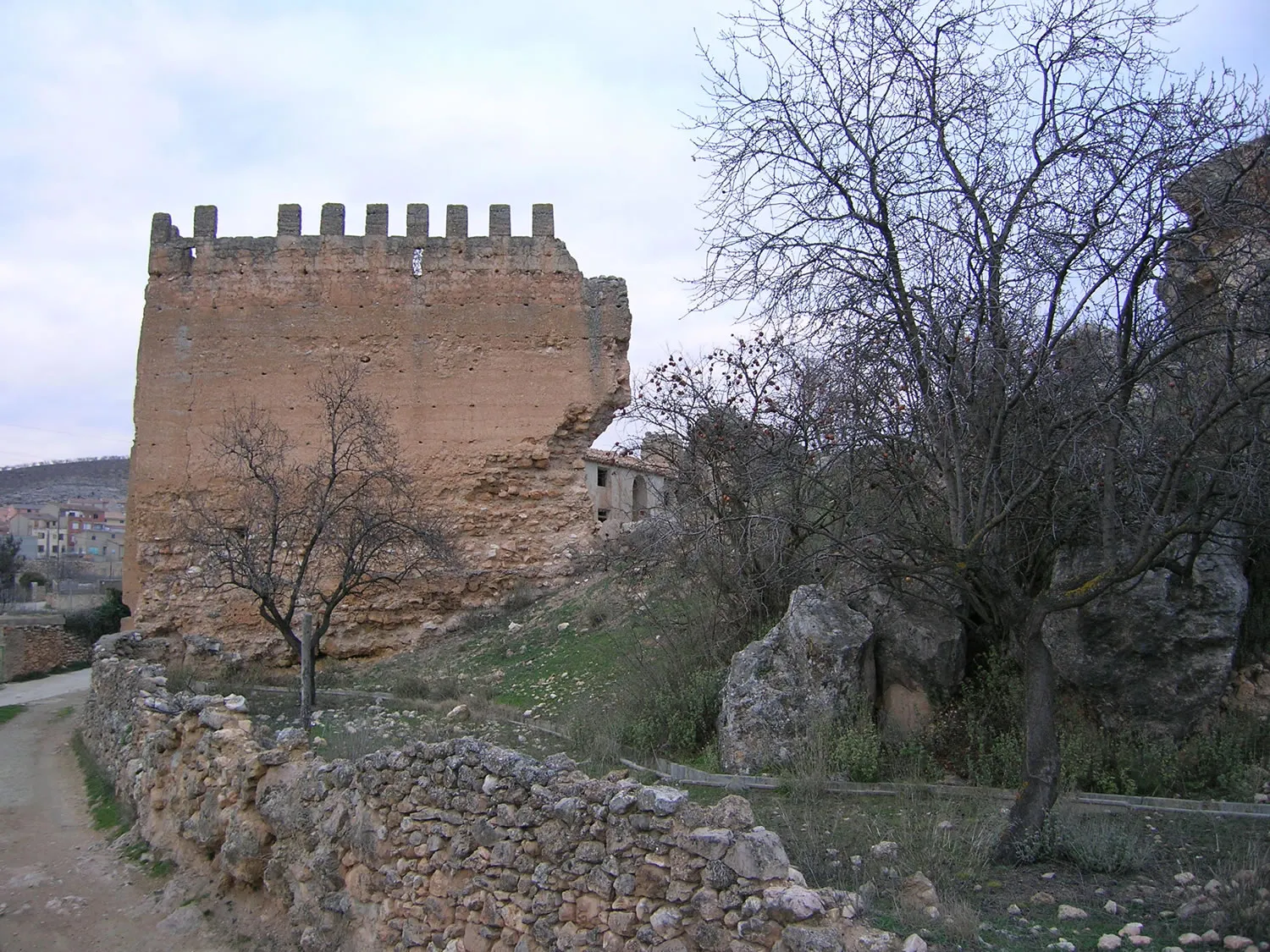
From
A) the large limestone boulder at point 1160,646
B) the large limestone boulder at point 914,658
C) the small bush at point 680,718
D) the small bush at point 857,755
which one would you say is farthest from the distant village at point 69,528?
the large limestone boulder at point 1160,646

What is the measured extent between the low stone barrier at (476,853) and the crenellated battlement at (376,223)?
11081mm

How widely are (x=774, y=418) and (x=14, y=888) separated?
23.0 ft

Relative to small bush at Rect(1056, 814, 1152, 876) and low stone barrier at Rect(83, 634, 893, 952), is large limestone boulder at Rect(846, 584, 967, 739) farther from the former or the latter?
low stone barrier at Rect(83, 634, 893, 952)

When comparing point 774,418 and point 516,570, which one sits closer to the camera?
point 774,418

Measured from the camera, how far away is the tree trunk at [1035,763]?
4801 mm

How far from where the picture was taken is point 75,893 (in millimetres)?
6977

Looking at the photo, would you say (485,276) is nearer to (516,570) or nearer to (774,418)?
(516,570)

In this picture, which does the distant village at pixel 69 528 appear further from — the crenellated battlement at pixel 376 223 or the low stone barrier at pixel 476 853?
the low stone barrier at pixel 476 853

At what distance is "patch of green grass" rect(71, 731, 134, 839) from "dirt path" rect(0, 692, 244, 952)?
0.09 m

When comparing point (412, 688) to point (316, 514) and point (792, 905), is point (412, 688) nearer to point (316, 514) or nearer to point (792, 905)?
point (316, 514)

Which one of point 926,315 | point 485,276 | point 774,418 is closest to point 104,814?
point 774,418

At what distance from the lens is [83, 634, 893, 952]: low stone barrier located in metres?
3.65

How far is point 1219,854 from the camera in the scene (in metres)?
4.68

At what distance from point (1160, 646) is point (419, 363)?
1286 centimetres
